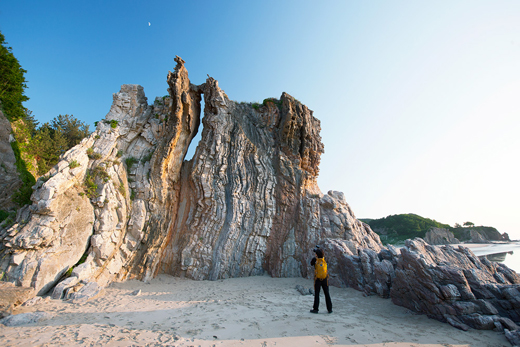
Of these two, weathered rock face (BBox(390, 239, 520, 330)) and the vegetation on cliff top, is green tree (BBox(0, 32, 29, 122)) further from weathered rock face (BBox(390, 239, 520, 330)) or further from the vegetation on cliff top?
the vegetation on cliff top

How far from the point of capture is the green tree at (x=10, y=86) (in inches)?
466

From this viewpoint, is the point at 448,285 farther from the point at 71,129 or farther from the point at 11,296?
the point at 71,129

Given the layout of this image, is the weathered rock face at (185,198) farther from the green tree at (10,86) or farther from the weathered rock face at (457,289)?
the green tree at (10,86)

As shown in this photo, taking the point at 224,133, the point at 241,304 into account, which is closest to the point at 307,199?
the point at 224,133

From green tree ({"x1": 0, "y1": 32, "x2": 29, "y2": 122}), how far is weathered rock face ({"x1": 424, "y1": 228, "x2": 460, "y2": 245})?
54.4 meters

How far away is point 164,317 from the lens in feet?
18.7

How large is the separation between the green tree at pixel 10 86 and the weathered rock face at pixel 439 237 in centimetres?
5441

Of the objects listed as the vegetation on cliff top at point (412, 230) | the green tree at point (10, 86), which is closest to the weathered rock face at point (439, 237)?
the vegetation on cliff top at point (412, 230)

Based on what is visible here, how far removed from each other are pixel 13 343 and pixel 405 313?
28.8ft

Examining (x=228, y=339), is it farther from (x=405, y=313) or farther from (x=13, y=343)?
(x=405, y=313)

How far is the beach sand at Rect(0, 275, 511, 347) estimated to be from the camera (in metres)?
4.21

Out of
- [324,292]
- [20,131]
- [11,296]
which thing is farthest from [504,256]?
[20,131]

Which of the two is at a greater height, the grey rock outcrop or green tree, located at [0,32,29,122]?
green tree, located at [0,32,29,122]

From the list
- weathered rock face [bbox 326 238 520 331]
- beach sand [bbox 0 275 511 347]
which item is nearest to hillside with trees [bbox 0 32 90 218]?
beach sand [bbox 0 275 511 347]
